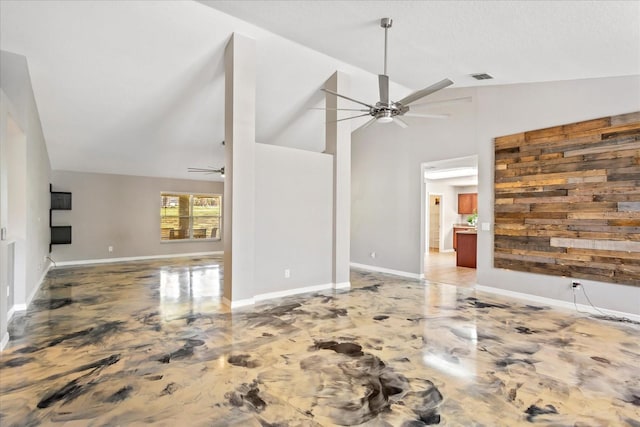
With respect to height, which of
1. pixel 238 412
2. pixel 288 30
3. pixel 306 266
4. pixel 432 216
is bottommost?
pixel 238 412

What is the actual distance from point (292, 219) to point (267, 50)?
8.57ft

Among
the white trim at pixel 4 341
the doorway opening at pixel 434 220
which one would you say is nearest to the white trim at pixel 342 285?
the white trim at pixel 4 341

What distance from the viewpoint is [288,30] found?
4055 mm

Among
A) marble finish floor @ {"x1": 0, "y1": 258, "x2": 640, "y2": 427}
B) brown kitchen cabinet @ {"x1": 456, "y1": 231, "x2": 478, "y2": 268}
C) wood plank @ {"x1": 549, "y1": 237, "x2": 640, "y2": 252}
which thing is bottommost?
marble finish floor @ {"x1": 0, "y1": 258, "x2": 640, "y2": 427}

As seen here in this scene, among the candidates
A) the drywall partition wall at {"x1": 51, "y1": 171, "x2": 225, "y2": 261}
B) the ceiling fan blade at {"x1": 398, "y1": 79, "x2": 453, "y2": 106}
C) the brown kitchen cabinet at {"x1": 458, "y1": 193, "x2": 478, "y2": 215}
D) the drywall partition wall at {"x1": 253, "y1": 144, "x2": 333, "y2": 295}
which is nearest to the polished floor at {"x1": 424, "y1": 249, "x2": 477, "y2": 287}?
the drywall partition wall at {"x1": 253, "y1": 144, "x2": 333, "y2": 295}

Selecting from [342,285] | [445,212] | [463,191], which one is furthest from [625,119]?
[463,191]

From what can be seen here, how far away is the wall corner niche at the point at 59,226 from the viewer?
24.9ft

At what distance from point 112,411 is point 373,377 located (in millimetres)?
1864

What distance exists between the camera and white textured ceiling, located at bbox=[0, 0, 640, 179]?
9.70ft

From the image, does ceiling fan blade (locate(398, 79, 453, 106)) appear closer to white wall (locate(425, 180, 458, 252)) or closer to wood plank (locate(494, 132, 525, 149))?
wood plank (locate(494, 132, 525, 149))

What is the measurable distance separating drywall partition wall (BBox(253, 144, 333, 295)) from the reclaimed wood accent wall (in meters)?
2.90

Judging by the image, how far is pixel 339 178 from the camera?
19.0 feet

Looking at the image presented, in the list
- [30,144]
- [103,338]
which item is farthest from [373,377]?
[30,144]

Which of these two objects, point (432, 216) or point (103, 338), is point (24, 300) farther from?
point (432, 216)
